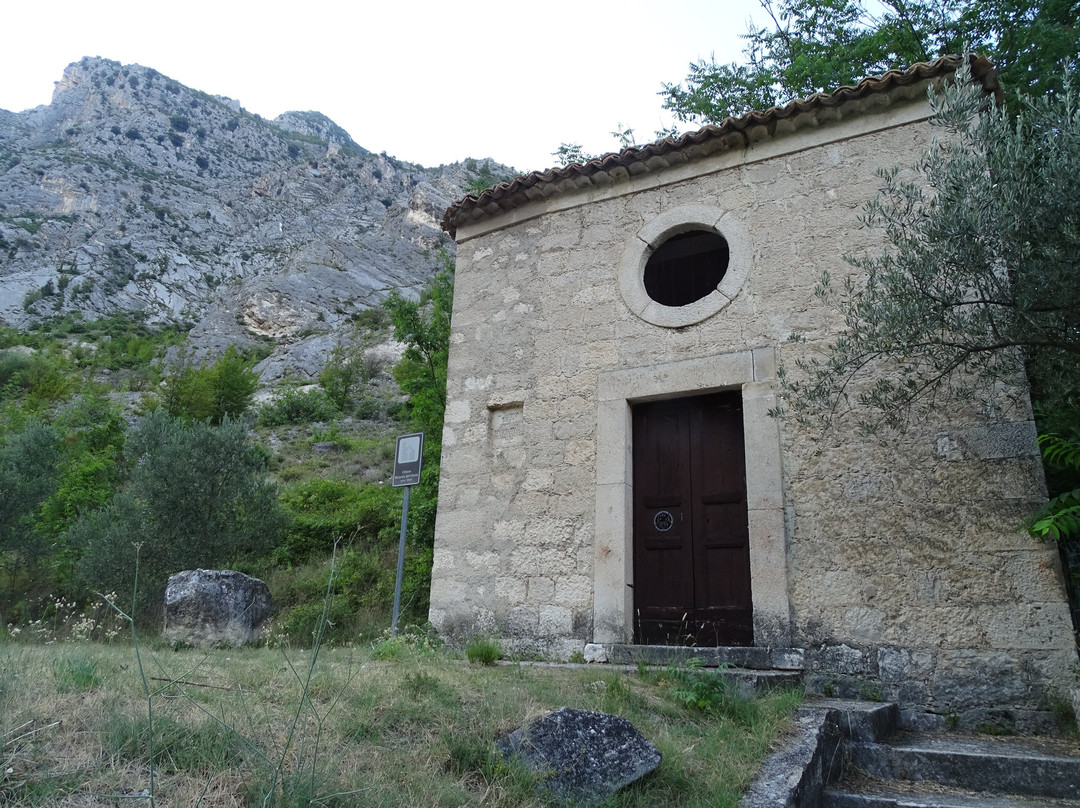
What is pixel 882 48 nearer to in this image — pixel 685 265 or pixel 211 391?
pixel 685 265

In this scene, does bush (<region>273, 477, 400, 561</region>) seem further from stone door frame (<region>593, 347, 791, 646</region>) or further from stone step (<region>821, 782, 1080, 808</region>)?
stone step (<region>821, 782, 1080, 808</region>)

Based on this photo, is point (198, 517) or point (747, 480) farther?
point (198, 517)

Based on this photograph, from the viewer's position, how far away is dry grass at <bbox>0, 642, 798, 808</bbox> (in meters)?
2.17

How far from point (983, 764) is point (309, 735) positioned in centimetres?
325

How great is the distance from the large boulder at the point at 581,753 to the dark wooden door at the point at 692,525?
2.81 m

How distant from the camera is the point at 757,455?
5500 millimetres

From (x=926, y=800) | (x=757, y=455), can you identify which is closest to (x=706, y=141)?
(x=757, y=455)

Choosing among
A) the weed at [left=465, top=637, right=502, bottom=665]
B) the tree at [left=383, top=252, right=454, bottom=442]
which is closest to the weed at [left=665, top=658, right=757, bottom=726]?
the weed at [left=465, top=637, right=502, bottom=665]

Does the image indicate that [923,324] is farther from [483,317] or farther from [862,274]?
[483,317]

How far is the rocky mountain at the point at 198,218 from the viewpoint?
39.9 meters

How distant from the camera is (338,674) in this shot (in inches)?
146

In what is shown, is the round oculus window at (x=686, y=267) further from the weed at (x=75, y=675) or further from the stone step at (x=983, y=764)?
the weed at (x=75, y=675)

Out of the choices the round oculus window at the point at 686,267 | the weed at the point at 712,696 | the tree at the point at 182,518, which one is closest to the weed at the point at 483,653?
the weed at the point at 712,696

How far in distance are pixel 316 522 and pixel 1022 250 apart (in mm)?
11317
